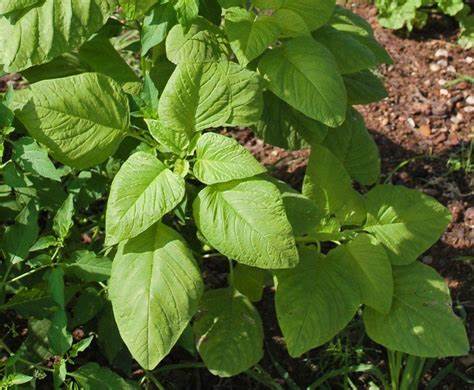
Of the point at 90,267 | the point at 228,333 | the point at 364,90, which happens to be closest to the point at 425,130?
the point at 364,90

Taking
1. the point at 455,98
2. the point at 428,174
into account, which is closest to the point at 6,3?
the point at 428,174

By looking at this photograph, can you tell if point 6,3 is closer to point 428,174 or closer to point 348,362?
point 348,362

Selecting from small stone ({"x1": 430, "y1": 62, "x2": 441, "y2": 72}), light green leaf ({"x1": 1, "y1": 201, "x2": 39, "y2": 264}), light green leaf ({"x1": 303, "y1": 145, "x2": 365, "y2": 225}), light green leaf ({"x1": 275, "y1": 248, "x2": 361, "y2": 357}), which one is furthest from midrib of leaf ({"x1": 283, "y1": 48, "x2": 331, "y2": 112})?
small stone ({"x1": 430, "y1": 62, "x2": 441, "y2": 72})

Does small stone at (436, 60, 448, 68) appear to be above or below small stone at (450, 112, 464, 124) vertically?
above

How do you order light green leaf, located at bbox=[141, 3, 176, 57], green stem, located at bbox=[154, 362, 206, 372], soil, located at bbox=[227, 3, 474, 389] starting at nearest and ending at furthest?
light green leaf, located at bbox=[141, 3, 176, 57], green stem, located at bbox=[154, 362, 206, 372], soil, located at bbox=[227, 3, 474, 389]

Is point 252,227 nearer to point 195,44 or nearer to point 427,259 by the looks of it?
point 195,44

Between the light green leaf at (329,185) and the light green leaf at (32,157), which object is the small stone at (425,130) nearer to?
the light green leaf at (329,185)

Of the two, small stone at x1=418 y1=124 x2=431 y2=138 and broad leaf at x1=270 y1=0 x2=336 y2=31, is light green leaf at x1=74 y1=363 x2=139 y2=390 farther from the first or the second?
small stone at x1=418 y1=124 x2=431 y2=138

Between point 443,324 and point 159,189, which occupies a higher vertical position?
point 159,189
